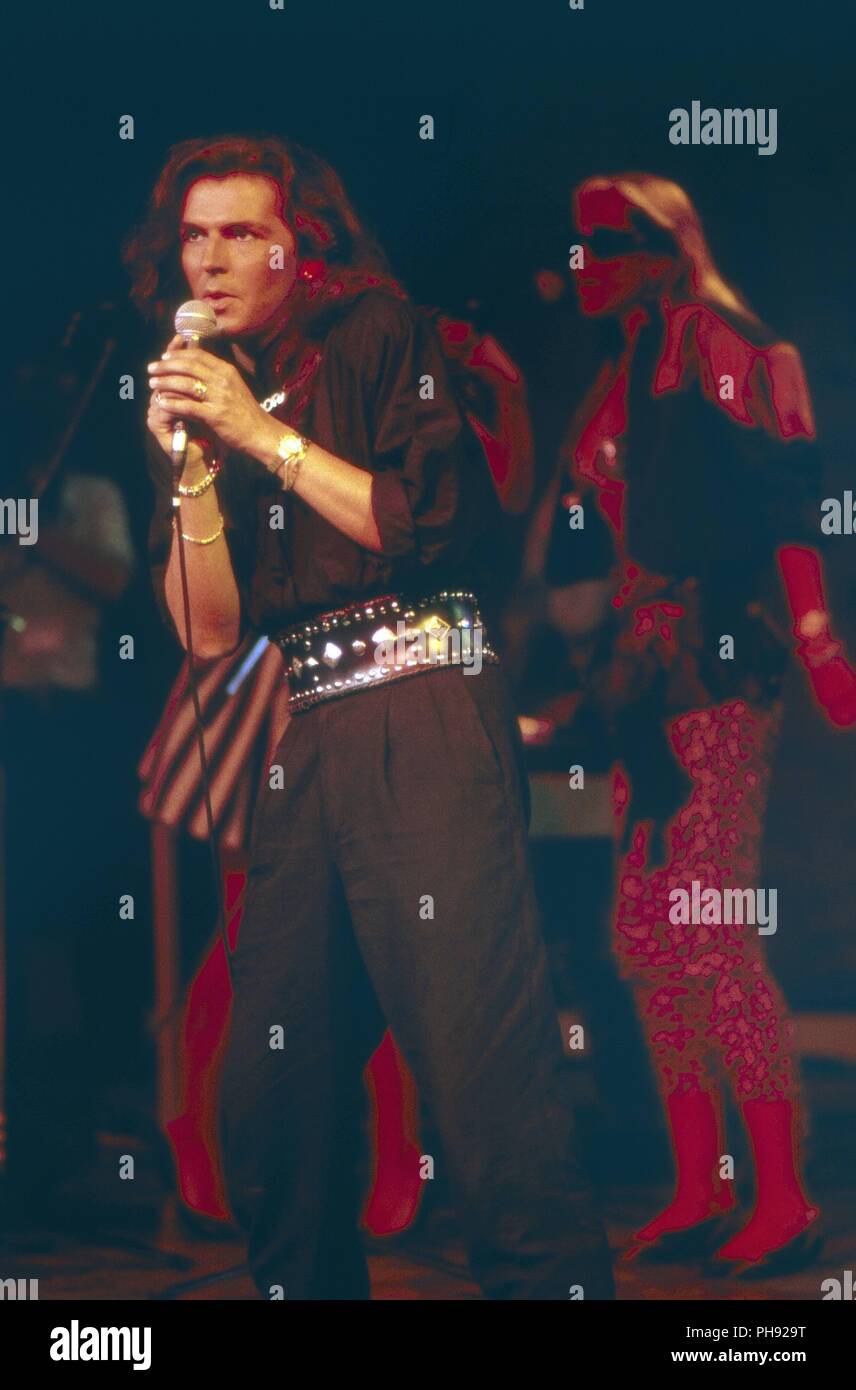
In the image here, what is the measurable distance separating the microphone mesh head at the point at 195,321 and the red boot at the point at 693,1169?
157 cm

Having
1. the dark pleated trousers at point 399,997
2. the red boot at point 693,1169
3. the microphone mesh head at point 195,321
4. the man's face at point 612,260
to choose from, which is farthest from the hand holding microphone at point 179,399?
the red boot at point 693,1169

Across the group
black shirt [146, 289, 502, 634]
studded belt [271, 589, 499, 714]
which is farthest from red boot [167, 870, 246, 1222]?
black shirt [146, 289, 502, 634]

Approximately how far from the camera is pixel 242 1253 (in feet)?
10.3

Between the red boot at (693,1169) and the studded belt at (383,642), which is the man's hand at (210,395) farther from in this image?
the red boot at (693,1169)

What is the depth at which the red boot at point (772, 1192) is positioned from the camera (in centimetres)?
307

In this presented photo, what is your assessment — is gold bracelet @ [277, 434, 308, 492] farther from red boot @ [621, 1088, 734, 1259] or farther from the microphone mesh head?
red boot @ [621, 1088, 734, 1259]

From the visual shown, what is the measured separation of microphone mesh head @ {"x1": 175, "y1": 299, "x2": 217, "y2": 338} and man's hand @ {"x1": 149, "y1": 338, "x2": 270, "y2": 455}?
0.03 m

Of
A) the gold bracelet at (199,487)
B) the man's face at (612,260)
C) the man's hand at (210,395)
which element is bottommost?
the gold bracelet at (199,487)

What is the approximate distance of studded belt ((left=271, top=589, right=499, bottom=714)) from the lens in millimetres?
2949

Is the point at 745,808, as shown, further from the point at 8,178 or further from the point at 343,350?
the point at 8,178

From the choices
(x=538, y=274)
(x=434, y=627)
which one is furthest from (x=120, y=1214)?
(x=538, y=274)

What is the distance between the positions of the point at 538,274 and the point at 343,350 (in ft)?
1.37

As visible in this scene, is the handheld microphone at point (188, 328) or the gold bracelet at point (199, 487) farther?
the gold bracelet at point (199, 487)

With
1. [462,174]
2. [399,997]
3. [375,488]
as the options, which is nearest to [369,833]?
[399,997]
